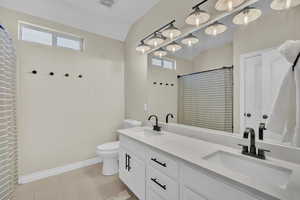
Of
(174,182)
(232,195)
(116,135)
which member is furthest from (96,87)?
(232,195)

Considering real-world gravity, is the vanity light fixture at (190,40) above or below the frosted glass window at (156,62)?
above

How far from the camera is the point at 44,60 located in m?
2.26

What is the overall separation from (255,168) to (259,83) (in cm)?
67

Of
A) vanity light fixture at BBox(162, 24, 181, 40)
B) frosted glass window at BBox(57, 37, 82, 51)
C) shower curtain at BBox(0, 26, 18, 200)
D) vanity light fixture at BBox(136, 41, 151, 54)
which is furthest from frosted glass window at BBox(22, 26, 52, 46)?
vanity light fixture at BBox(162, 24, 181, 40)

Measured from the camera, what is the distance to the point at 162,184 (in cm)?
125

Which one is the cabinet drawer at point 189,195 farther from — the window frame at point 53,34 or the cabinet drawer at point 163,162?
the window frame at point 53,34

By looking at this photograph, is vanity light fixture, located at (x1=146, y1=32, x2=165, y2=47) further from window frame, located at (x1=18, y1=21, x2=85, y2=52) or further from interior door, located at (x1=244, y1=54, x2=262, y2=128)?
window frame, located at (x1=18, y1=21, x2=85, y2=52)

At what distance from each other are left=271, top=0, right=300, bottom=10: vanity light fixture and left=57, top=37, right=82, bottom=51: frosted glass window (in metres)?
2.78

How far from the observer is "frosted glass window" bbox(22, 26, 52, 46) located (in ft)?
7.11

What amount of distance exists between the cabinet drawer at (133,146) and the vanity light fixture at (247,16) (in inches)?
61.6

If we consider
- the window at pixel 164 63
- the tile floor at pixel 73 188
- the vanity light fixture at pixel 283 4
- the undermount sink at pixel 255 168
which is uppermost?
the vanity light fixture at pixel 283 4

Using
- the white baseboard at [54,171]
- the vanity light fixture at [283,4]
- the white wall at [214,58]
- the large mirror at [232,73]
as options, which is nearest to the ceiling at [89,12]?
the large mirror at [232,73]

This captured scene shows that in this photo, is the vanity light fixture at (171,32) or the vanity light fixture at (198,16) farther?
the vanity light fixture at (171,32)

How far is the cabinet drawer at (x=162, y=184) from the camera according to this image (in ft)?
3.69
